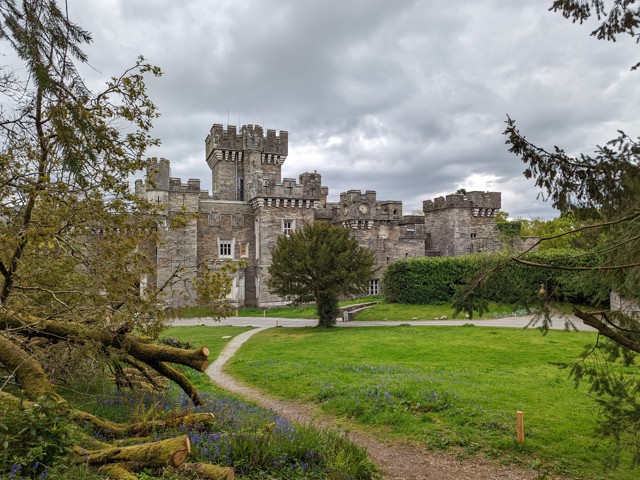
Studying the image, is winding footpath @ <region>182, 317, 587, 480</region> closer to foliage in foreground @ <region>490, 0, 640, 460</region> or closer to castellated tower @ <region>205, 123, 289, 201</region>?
foliage in foreground @ <region>490, 0, 640, 460</region>

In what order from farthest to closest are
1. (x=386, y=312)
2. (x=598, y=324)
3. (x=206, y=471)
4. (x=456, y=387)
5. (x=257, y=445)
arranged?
(x=386, y=312) < (x=456, y=387) < (x=257, y=445) < (x=206, y=471) < (x=598, y=324)

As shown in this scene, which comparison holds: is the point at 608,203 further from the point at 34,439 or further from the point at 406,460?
the point at 34,439

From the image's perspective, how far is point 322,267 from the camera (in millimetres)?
23656

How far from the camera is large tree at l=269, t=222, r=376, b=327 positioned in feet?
77.5

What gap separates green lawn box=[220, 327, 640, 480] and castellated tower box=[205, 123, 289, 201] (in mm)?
23393

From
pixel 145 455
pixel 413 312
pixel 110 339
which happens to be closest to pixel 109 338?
pixel 110 339

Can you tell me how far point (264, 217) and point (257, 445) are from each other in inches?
1151

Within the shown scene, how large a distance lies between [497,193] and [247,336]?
27429mm

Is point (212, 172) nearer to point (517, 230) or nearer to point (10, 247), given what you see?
point (517, 230)

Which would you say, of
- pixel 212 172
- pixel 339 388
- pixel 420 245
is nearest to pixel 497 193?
pixel 420 245

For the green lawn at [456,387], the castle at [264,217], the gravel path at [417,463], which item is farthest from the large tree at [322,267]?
the gravel path at [417,463]

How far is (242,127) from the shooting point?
1622 inches

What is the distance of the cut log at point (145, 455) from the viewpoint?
187 inches

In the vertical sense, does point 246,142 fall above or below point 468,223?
above
